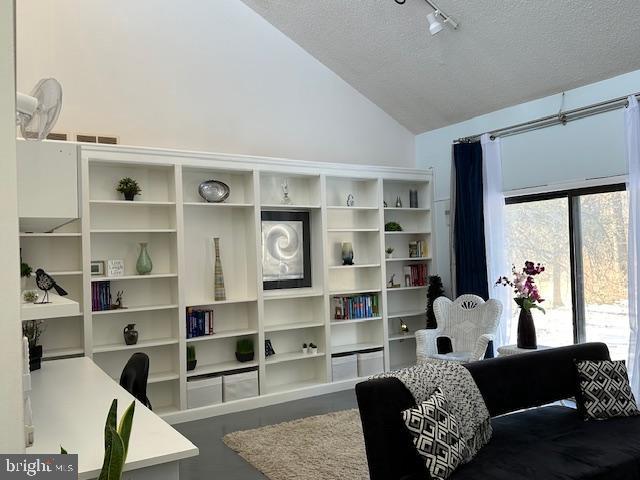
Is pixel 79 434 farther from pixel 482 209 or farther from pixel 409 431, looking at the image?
pixel 482 209

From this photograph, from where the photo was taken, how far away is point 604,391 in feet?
10.4

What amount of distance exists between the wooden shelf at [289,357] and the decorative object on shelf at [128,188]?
1.97 m

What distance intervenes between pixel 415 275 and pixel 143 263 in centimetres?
311

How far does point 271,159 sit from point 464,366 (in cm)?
284

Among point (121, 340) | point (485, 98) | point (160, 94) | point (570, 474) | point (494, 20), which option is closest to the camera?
point (570, 474)

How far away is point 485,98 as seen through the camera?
5352mm

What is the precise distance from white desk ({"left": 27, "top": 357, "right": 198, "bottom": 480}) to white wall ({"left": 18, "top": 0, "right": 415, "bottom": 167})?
254 centimetres

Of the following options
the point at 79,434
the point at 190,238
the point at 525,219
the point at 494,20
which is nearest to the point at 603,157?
the point at 525,219

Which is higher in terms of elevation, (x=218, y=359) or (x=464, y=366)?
(x=464, y=366)

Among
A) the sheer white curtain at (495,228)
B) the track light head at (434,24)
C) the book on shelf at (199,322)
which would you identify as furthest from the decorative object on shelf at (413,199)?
the book on shelf at (199,322)

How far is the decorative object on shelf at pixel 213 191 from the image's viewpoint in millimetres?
4918

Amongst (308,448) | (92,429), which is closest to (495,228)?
(308,448)

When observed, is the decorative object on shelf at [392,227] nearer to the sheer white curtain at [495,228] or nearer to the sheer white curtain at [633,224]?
the sheer white curtain at [495,228]

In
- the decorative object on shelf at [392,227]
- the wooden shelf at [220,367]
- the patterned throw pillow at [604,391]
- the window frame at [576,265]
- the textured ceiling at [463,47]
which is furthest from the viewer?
the decorative object on shelf at [392,227]
